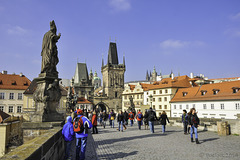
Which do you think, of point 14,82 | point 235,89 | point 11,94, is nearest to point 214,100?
point 235,89

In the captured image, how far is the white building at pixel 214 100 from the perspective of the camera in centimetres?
3605

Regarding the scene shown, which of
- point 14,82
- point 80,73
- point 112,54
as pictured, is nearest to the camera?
point 14,82

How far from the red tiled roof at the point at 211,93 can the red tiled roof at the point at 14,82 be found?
3671cm

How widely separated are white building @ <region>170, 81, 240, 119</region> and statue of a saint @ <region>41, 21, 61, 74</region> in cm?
3481

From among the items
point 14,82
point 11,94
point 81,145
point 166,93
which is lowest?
point 81,145

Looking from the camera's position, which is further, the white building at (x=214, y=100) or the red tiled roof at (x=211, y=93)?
the red tiled roof at (x=211, y=93)

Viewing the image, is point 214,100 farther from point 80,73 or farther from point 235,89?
point 80,73

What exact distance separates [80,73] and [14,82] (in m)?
42.1

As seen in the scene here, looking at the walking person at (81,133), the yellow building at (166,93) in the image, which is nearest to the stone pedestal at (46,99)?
the walking person at (81,133)

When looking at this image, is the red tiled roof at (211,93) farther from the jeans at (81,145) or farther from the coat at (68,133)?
the coat at (68,133)

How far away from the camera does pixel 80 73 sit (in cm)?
9025

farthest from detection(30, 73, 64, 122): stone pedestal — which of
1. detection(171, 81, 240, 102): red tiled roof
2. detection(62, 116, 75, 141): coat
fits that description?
detection(171, 81, 240, 102): red tiled roof

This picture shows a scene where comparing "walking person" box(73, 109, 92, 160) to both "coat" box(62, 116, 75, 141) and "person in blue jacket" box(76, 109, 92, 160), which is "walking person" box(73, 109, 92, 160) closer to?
"person in blue jacket" box(76, 109, 92, 160)

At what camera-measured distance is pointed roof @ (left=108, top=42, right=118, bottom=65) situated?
326 feet
